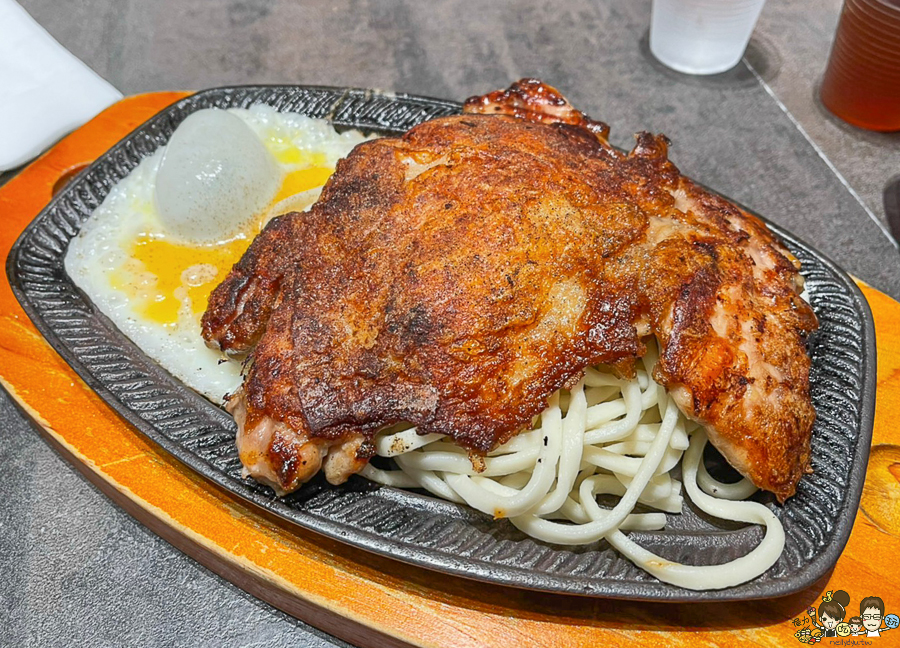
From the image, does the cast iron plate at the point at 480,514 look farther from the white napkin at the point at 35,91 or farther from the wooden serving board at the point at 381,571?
the white napkin at the point at 35,91

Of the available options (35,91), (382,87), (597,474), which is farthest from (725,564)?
(35,91)

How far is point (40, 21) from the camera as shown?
18.3 feet

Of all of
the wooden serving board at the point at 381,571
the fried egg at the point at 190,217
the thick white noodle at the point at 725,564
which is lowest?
the wooden serving board at the point at 381,571

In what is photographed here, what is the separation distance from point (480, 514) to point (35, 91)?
11.6ft

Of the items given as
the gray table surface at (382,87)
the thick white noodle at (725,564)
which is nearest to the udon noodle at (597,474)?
the thick white noodle at (725,564)

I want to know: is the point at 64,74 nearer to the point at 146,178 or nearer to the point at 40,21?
the point at 146,178

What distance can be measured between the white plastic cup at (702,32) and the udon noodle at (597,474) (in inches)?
122

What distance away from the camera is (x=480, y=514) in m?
2.28

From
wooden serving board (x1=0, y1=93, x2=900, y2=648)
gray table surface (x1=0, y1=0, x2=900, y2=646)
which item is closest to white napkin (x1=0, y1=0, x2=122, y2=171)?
gray table surface (x1=0, y1=0, x2=900, y2=646)

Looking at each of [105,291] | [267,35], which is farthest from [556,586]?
[267,35]

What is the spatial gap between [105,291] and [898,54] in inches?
166

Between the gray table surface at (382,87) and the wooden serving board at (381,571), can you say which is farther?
the gray table surface at (382,87)

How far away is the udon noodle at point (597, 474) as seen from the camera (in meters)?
2.16

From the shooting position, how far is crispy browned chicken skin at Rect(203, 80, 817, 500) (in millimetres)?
2127
